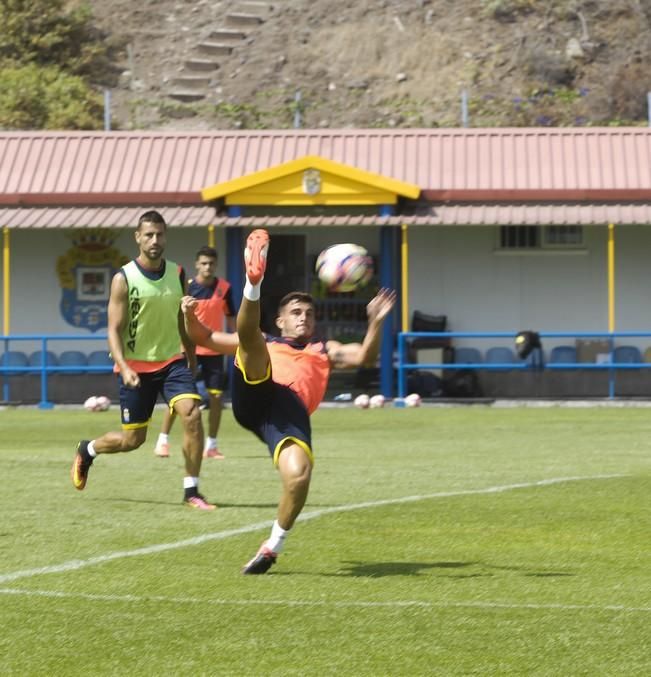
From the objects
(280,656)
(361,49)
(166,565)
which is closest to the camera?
(280,656)

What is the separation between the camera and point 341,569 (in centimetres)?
943

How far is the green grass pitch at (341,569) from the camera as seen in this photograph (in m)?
7.19

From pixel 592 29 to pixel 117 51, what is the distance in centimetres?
1381

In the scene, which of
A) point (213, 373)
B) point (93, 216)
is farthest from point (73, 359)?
point (213, 373)

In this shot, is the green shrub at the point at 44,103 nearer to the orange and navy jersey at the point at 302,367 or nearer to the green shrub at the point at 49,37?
the green shrub at the point at 49,37

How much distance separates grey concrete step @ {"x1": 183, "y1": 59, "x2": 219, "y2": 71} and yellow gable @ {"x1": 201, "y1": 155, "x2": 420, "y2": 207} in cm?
2082

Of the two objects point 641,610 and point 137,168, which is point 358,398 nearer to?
point 137,168

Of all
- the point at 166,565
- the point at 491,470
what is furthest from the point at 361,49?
the point at 166,565

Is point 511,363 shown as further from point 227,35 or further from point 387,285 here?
point 227,35

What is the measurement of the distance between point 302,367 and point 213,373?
7.36 meters

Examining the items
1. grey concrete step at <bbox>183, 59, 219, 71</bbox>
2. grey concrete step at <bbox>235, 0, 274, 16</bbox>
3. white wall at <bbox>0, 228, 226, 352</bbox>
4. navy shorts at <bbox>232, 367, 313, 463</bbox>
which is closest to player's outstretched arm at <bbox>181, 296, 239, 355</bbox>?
navy shorts at <bbox>232, 367, 313, 463</bbox>

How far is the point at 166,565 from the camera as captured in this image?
9.52 meters

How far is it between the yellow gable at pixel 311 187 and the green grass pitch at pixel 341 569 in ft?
35.2

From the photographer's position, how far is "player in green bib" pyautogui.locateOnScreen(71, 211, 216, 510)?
1234 centimetres
